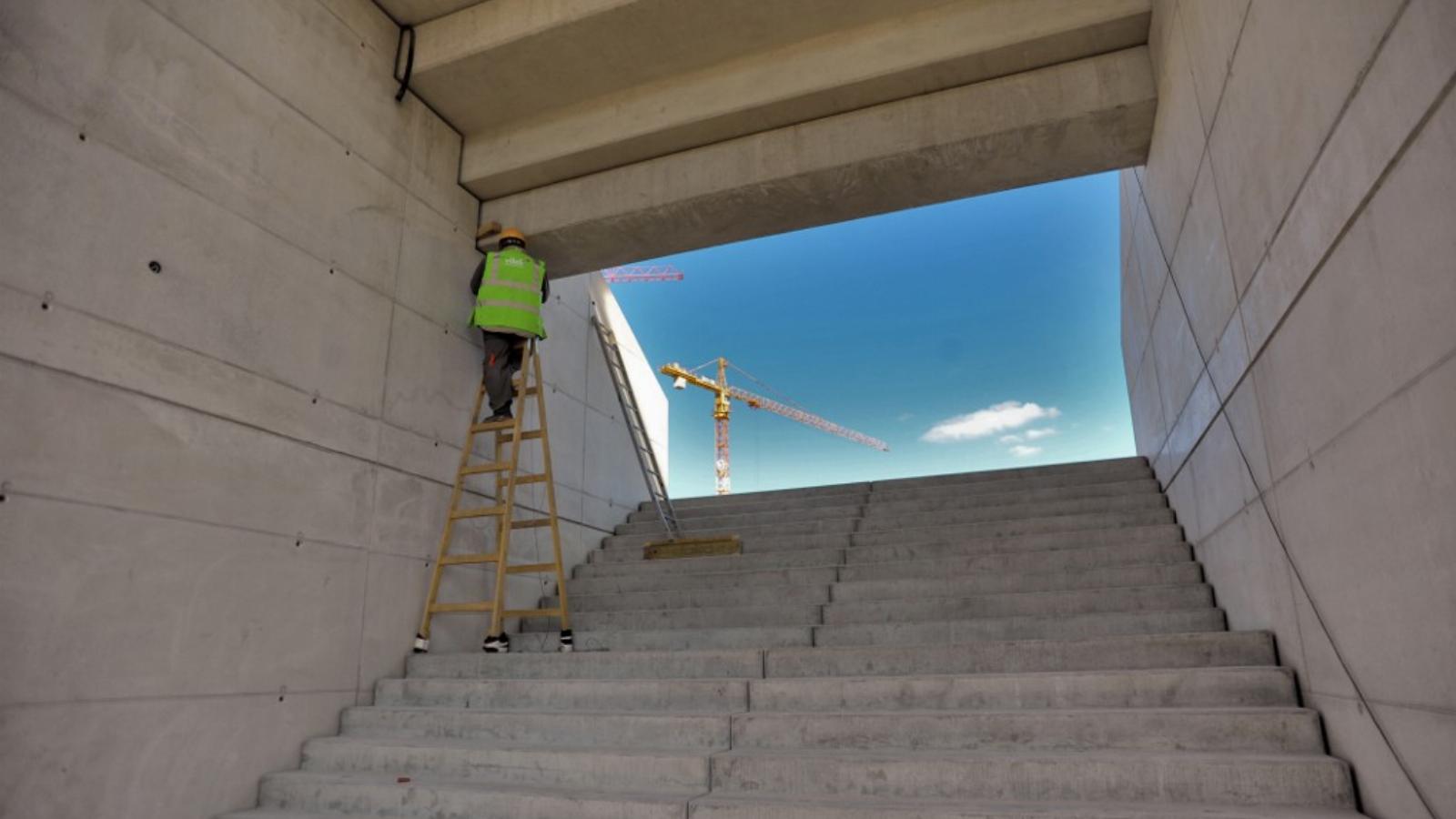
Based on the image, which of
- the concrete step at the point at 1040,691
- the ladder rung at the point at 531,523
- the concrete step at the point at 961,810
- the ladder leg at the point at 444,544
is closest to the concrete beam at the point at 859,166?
the ladder leg at the point at 444,544

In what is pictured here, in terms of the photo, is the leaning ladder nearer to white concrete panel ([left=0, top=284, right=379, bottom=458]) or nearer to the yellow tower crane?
white concrete panel ([left=0, top=284, right=379, bottom=458])

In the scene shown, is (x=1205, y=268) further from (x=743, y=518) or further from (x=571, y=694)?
(x=743, y=518)

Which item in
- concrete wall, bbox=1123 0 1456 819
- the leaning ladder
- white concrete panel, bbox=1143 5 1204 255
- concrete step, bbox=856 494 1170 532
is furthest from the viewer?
the leaning ladder

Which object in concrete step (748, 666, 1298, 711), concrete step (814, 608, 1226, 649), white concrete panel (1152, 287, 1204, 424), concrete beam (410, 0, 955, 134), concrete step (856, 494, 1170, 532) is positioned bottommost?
concrete step (748, 666, 1298, 711)

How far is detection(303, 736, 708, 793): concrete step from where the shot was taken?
3.00 m

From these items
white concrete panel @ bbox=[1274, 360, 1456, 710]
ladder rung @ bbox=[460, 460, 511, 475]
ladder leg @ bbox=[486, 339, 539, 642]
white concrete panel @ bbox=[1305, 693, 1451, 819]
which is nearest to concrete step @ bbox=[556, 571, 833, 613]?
ladder leg @ bbox=[486, 339, 539, 642]

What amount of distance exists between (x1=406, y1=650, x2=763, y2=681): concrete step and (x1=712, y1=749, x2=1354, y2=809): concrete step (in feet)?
2.75

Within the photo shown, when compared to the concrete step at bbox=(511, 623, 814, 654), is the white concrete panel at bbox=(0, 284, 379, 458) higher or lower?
higher

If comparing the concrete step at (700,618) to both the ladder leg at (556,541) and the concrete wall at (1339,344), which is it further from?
the concrete wall at (1339,344)

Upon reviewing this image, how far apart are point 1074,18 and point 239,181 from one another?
4.18 metres

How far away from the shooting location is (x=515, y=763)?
10.5ft

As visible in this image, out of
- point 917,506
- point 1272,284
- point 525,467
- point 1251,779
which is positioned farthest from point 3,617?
point 917,506

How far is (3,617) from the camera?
2631mm

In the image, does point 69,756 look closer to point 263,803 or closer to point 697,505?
point 263,803
